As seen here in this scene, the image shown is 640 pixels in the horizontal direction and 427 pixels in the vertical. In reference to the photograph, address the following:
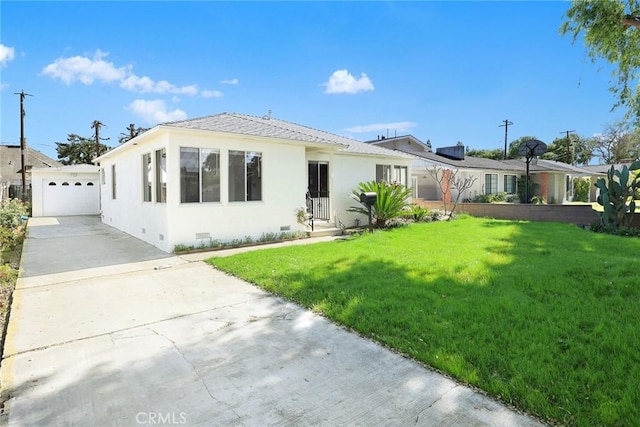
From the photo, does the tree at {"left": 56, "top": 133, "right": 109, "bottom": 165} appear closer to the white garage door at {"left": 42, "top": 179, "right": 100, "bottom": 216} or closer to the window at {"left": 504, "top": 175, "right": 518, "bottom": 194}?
the white garage door at {"left": 42, "top": 179, "right": 100, "bottom": 216}

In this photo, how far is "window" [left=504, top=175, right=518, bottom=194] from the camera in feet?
84.4

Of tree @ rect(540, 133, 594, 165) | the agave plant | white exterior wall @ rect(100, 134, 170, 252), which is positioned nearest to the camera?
white exterior wall @ rect(100, 134, 170, 252)

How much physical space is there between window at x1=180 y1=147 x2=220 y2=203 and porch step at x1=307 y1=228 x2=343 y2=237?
130 inches

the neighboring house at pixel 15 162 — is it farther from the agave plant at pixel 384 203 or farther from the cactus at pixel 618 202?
the cactus at pixel 618 202

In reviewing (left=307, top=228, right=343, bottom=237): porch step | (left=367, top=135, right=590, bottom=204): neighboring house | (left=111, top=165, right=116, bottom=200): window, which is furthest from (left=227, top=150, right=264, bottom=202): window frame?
(left=367, top=135, right=590, bottom=204): neighboring house

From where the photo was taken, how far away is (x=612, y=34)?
9180 millimetres


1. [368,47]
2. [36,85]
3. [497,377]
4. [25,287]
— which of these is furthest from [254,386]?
[36,85]

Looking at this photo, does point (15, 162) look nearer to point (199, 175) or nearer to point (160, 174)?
point (160, 174)

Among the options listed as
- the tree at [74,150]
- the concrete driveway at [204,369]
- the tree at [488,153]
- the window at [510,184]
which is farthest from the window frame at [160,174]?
the tree at [488,153]

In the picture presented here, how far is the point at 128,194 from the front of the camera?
12.4m

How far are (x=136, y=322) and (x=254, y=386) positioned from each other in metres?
2.29

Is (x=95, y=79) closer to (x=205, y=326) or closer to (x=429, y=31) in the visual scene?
(x=429, y=31)

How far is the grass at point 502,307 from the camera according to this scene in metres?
2.80

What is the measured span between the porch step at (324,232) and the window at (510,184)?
60.1 ft
